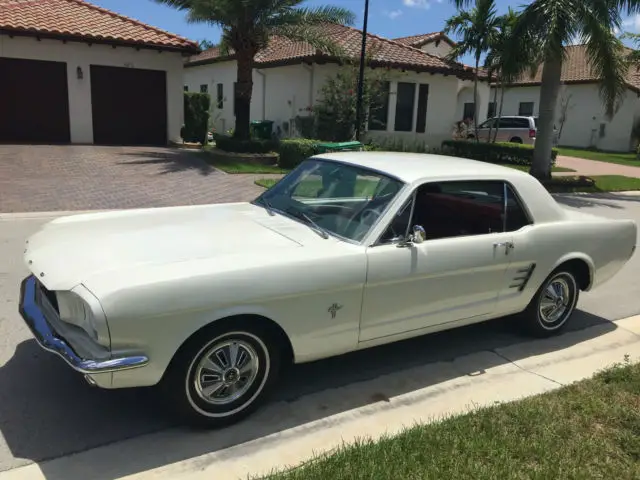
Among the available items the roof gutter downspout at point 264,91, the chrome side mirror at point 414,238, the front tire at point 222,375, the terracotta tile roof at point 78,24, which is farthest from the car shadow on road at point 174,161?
the front tire at point 222,375

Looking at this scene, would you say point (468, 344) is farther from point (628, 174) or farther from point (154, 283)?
point (628, 174)

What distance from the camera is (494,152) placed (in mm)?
22000

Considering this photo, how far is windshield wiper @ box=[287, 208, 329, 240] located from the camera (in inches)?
150

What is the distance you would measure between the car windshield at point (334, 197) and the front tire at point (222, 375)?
3.05 feet

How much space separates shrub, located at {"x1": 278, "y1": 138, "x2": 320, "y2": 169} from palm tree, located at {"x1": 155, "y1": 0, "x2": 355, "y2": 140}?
2.14 meters

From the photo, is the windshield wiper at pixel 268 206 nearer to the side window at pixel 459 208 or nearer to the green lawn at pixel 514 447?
the side window at pixel 459 208

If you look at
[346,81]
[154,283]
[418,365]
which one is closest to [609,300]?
[418,365]

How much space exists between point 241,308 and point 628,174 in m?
21.2

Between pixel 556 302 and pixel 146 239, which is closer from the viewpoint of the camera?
pixel 146 239

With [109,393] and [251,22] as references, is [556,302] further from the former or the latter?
[251,22]

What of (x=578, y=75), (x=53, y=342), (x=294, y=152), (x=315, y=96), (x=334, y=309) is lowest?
(x=53, y=342)

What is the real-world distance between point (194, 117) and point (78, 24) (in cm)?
454

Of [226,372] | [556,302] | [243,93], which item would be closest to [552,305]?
[556,302]

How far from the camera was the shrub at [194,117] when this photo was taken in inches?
782
